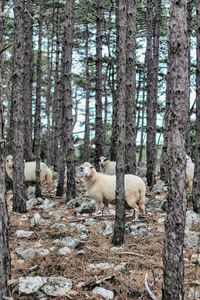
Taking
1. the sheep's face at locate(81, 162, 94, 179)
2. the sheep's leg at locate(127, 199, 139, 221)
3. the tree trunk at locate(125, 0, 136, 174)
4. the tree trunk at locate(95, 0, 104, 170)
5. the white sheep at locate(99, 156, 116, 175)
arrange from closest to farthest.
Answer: the sheep's leg at locate(127, 199, 139, 221) → the sheep's face at locate(81, 162, 94, 179) → the tree trunk at locate(125, 0, 136, 174) → the tree trunk at locate(95, 0, 104, 170) → the white sheep at locate(99, 156, 116, 175)

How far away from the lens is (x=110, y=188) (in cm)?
1149

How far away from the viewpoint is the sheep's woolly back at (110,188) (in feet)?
35.7

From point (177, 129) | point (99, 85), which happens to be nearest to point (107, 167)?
point (99, 85)

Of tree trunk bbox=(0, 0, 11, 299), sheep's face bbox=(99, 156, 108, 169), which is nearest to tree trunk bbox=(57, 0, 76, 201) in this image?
sheep's face bbox=(99, 156, 108, 169)

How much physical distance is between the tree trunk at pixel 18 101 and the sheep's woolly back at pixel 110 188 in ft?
5.62

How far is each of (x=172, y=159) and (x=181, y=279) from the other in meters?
1.49

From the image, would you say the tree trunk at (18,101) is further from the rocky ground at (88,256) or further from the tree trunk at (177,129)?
the tree trunk at (177,129)

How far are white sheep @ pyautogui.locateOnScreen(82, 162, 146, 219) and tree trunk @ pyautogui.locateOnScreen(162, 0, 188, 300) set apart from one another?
5.09 m

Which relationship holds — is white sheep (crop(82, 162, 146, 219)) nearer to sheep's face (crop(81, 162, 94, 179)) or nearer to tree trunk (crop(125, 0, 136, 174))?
sheep's face (crop(81, 162, 94, 179))

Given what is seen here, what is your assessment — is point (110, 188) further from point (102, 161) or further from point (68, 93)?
point (102, 161)

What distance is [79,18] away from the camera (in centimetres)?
2442

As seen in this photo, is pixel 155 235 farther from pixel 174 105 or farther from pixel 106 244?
pixel 174 105

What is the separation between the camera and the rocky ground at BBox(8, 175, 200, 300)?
21.3 feet

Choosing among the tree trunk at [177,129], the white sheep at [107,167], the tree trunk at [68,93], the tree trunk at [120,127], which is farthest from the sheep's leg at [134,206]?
the white sheep at [107,167]
